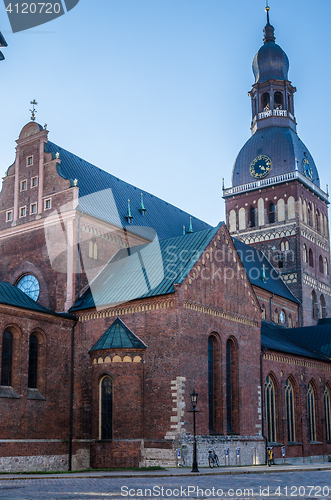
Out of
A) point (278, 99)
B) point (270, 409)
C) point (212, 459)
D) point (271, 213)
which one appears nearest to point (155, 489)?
point (212, 459)

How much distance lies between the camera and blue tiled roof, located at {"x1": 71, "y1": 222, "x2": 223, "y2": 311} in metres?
33.5

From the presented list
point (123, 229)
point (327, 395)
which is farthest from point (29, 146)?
point (327, 395)

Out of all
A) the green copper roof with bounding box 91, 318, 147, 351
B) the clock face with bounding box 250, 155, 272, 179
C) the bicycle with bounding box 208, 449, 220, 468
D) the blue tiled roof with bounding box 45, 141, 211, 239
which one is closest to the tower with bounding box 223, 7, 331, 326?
the clock face with bounding box 250, 155, 272, 179

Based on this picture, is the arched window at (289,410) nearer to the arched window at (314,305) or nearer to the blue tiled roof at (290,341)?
the blue tiled roof at (290,341)

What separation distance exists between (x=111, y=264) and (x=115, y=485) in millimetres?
20971

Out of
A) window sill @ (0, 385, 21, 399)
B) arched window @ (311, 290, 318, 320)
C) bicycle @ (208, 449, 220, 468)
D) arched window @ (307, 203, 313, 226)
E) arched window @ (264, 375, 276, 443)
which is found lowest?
bicycle @ (208, 449, 220, 468)

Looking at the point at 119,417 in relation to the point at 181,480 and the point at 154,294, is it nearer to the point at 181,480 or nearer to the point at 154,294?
the point at 154,294

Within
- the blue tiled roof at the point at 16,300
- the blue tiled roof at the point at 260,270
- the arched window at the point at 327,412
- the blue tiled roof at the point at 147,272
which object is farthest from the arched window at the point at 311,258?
the blue tiled roof at the point at 16,300

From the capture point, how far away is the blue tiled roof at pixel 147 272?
33500mm

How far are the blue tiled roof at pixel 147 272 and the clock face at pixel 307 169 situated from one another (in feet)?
106

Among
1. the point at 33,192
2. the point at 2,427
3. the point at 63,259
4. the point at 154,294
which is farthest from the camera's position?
the point at 33,192

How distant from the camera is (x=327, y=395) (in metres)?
49.7

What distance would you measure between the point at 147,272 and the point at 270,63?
43.0 meters

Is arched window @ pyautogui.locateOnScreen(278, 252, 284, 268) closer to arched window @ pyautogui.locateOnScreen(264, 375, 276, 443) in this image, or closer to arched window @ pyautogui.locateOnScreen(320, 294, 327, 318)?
arched window @ pyautogui.locateOnScreen(320, 294, 327, 318)
